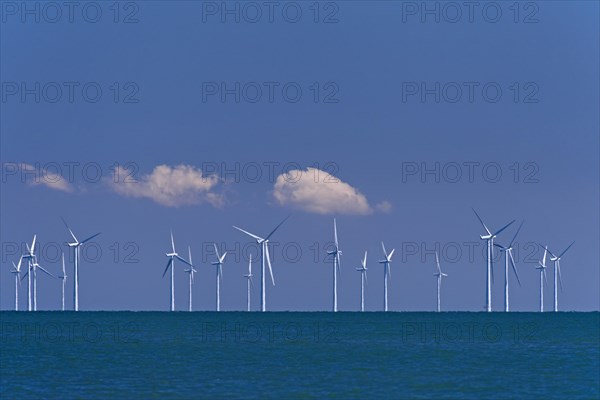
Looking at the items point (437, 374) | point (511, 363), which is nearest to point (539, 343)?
point (511, 363)

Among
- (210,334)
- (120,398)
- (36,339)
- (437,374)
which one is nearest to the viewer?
(120,398)

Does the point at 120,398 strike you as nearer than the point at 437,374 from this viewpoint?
Yes

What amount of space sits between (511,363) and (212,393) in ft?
118

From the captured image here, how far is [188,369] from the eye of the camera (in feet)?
279

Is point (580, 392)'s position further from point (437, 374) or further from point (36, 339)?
point (36, 339)

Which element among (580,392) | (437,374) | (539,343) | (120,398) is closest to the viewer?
(120,398)

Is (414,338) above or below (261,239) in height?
below

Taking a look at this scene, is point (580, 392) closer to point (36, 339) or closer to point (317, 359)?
point (317, 359)

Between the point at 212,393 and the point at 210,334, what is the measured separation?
88571 mm

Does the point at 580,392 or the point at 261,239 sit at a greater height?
the point at 261,239

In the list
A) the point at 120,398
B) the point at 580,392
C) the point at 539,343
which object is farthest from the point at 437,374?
the point at 539,343

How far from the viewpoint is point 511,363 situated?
94625 mm

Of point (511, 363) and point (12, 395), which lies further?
point (511, 363)

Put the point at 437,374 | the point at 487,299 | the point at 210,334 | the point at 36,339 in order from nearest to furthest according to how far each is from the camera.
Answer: the point at 437,374, the point at 36,339, the point at 210,334, the point at 487,299
